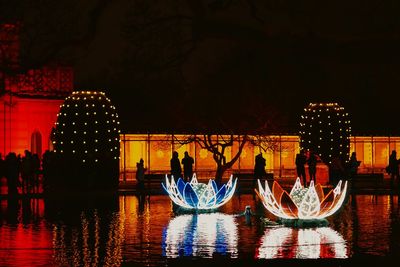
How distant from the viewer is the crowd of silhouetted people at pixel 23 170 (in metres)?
39.7

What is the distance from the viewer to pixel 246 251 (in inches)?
765

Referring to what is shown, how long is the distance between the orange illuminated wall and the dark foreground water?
16.3 metres

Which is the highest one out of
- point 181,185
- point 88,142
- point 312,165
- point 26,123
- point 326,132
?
point 26,123

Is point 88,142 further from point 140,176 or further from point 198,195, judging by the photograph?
point 198,195

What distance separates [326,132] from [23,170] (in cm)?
1752

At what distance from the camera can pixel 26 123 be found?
51250 millimetres

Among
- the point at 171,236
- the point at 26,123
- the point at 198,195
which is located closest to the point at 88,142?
the point at 26,123

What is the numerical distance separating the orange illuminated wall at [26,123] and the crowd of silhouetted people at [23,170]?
17.0ft

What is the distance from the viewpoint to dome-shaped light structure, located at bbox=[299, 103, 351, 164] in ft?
171

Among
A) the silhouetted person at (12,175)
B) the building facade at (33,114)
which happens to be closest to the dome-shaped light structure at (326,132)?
the building facade at (33,114)

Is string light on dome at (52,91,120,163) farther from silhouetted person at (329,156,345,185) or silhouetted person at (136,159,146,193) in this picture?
silhouetted person at (329,156,345,185)

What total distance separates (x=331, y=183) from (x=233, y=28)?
34.5 meters

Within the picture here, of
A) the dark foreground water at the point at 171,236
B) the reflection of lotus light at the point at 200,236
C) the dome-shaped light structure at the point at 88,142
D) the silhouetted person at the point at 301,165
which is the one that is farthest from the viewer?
the dome-shaped light structure at the point at 88,142

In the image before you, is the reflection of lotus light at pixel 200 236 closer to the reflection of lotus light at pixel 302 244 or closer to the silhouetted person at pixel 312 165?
the reflection of lotus light at pixel 302 244
